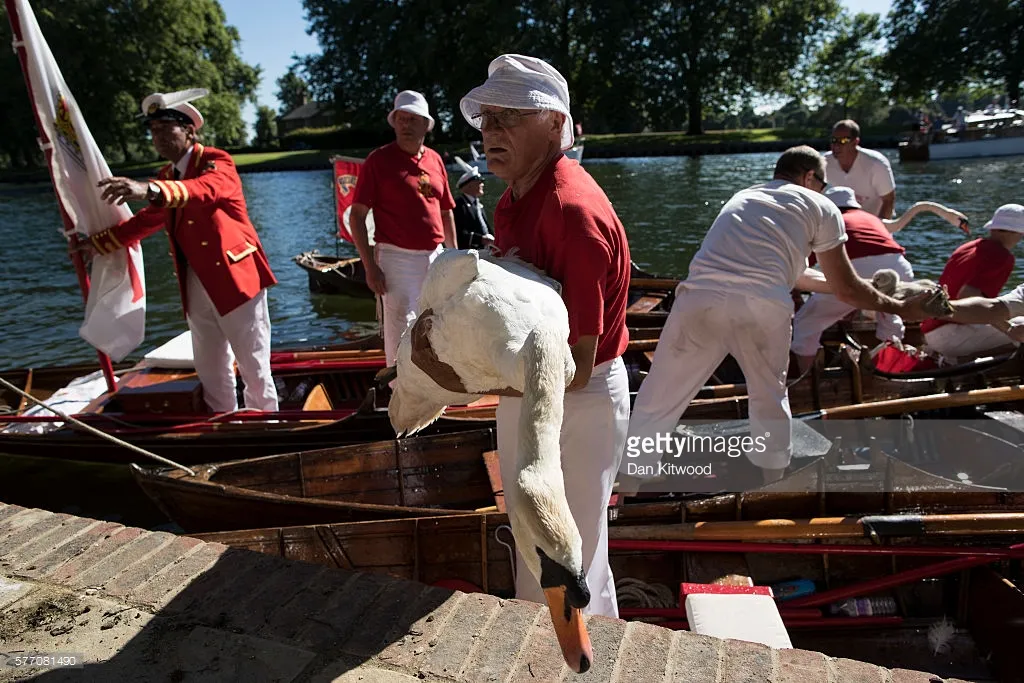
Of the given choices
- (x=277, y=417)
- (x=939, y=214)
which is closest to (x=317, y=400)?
(x=277, y=417)

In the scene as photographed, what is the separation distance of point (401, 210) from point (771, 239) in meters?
2.62

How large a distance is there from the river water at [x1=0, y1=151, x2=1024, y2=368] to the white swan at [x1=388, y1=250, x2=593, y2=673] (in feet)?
30.1

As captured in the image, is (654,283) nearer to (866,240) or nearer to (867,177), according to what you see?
(867,177)

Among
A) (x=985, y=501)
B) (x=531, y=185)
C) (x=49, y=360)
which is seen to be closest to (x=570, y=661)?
(x=531, y=185)

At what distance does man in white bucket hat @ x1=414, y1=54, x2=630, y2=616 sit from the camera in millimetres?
2004

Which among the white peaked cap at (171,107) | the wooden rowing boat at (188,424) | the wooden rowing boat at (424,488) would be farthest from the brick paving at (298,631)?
the white peaked cap at (171,107)

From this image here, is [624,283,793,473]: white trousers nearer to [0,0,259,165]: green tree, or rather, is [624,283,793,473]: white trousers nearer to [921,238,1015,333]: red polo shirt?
[921,238,1015,333]: red polo shirt

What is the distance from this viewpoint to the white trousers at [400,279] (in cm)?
545

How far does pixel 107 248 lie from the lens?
5062 millimetres

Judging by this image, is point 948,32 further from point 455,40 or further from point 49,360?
point 49,360

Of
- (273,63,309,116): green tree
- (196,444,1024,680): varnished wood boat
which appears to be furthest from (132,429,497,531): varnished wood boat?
(273,63,309,116): green tree

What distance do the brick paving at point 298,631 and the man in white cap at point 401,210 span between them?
2.85 m

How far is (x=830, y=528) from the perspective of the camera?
3553mm

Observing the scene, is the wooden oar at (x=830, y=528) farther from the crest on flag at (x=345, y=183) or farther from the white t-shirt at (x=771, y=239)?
the crest on flag at (x=345, y=183)
